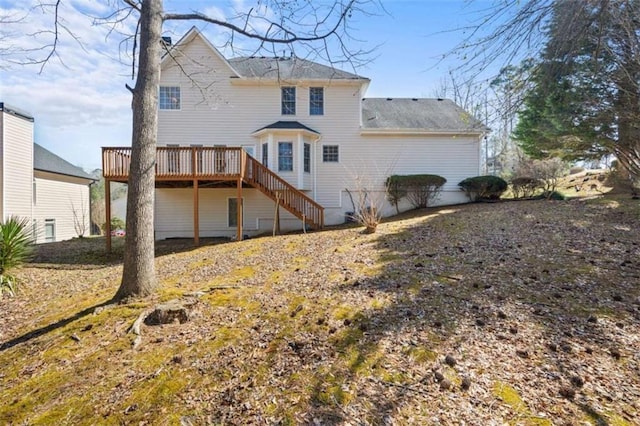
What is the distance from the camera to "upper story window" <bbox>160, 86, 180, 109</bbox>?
14.8 meters

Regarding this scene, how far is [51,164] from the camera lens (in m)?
18.7

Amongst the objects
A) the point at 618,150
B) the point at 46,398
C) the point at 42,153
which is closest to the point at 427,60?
the point at 46,398

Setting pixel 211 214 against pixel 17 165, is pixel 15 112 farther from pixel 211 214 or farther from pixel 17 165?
pixel 211 214

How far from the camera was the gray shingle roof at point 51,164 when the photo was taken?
1748 cm

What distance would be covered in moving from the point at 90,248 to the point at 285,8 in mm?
11306

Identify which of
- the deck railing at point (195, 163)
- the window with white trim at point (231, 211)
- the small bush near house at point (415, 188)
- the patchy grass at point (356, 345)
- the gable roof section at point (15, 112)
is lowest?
the patchy grass at point (356, 345)

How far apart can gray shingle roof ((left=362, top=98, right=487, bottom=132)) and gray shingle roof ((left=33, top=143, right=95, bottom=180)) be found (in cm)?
1649

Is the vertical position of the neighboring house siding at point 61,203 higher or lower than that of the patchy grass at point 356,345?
higher

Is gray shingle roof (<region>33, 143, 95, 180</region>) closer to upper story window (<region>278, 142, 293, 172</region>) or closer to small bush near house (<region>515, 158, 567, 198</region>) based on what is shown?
upper story window (<region>278, 142, 293, 172</region>)

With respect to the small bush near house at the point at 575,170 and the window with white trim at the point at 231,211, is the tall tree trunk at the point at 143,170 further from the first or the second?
the small bush near house at the point at 575,170

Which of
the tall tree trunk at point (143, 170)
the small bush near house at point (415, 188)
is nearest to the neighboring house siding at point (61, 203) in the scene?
the tall tree trunk at point (143, 170)

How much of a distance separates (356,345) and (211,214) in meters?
12.8

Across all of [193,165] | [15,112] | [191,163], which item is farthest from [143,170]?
[15,112]

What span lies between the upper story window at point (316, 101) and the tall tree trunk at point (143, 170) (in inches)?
405
